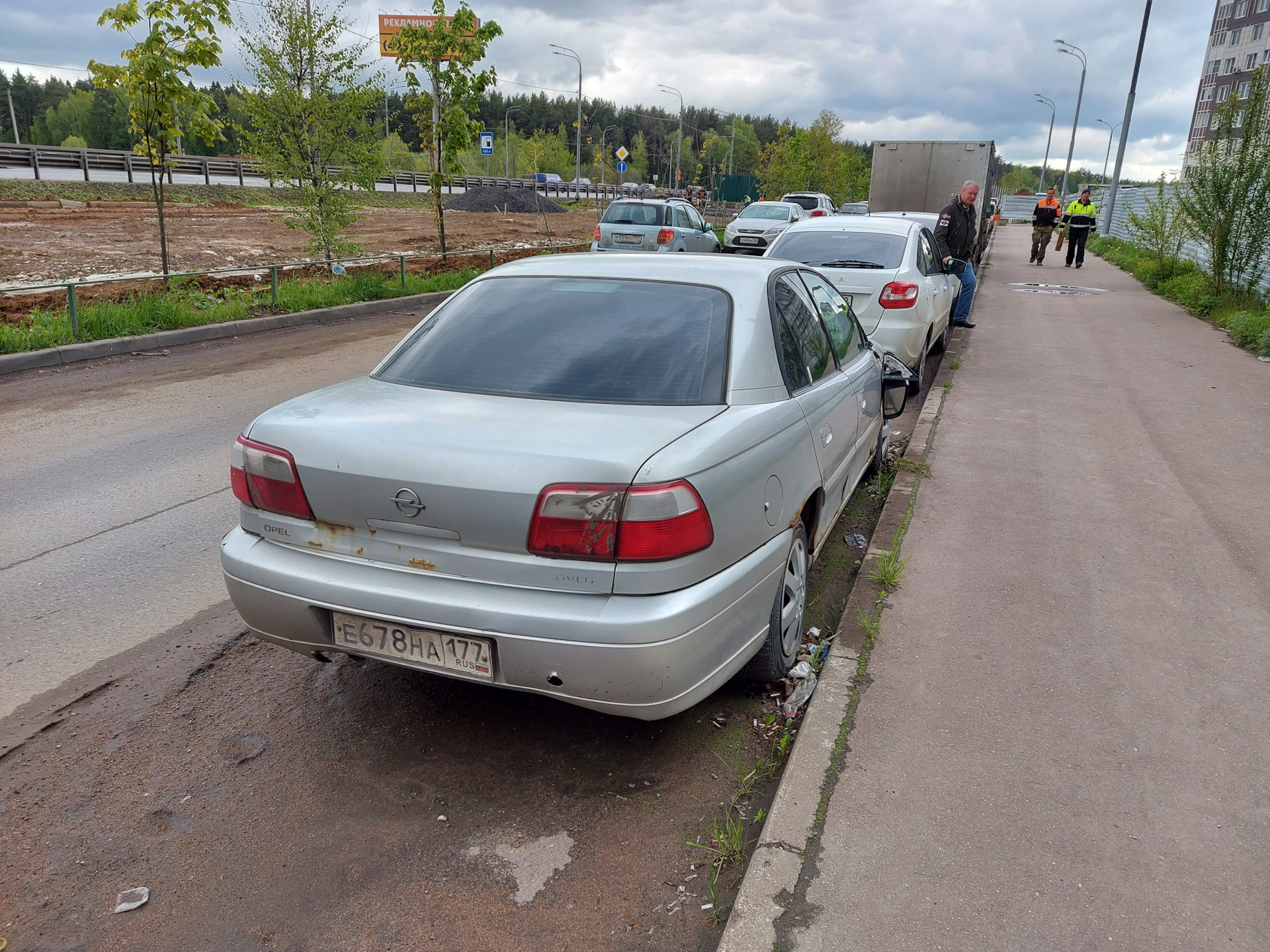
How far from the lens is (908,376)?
18.7 ft

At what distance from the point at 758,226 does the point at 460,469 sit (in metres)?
24.3

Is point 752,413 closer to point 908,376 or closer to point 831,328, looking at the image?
point 831,328

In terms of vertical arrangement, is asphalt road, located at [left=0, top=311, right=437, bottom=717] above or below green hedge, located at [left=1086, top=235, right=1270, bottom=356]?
below

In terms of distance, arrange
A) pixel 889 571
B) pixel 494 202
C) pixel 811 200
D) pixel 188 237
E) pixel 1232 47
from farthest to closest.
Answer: pixel 1232 47 < pixel 494 202 < pixel 811 200 < pixel 188 237 < pixel 889 571

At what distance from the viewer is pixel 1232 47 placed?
9119 centimetres

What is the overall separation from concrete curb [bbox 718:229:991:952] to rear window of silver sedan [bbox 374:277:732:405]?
49.0 inches

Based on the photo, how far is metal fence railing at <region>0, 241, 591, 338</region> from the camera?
35.4 ft

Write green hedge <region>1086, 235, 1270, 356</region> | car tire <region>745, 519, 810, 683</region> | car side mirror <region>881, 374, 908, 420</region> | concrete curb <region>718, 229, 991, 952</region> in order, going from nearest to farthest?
concrete curb <region>718, 229, 991, 952</region>, car tire <region>745, 519, 810, 683</region>, car side mirror <region>881, 374, 908, 420</region>, green hedge <region>1086, 235, 1270, 356</region>

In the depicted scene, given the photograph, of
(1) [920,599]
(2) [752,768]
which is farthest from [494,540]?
(1) [920,599]

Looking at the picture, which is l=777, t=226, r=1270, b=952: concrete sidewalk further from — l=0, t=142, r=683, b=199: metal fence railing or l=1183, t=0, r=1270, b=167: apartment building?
l=1183, t=0, r=1270, b=167: apartment building

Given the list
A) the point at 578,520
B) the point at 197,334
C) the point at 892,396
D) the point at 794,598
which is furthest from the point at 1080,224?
the point at 578,520

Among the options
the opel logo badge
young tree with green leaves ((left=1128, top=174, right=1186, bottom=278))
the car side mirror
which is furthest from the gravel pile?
the opel logo badge

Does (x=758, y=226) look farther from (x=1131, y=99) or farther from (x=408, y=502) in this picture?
(x=408, y=502)

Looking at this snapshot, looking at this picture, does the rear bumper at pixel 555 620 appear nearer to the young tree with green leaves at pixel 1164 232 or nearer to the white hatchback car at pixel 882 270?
the white hatchback car at pixel 882 270
